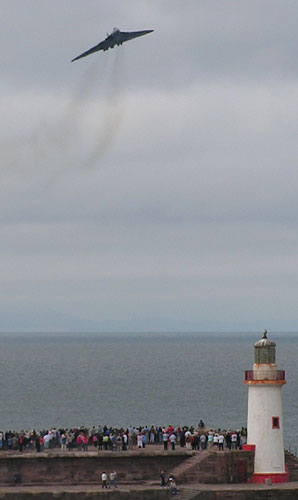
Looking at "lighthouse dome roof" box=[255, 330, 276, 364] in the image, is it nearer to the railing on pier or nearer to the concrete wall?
the railing on pier

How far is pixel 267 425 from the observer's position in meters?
60.6

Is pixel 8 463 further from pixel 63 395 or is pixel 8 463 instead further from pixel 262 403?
pixel 63 395

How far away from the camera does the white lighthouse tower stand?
60.6m

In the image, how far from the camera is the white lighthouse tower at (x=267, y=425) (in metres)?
60.6

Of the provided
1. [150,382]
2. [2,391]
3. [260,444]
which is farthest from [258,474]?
[150,382]

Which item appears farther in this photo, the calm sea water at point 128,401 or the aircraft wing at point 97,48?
the calm sea water at point 128,401

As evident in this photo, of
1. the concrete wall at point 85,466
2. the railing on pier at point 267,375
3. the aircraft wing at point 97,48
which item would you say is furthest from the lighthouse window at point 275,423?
the aircraft wing at point 97,48

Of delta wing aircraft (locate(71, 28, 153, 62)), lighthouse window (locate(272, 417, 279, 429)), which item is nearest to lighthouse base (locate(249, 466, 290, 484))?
lighthouse window (locate(272, 417, 279, 429))

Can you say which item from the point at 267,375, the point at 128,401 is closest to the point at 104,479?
the point at 267,375

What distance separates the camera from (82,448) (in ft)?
205

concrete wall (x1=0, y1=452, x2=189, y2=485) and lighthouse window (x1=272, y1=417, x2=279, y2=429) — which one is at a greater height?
lighthouse window (x1=272, y1=417, x2=279, y2=429)

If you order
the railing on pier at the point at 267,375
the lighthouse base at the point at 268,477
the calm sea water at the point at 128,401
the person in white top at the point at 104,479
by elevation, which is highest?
the calm sea water at the point at 128,401

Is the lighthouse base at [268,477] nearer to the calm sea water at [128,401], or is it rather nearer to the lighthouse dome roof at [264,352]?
the lighthouse dome roof at [264,352]

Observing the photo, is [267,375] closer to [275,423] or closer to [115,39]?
[275,423]
